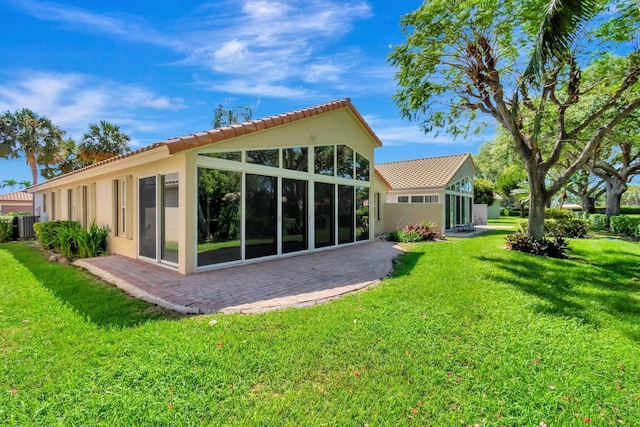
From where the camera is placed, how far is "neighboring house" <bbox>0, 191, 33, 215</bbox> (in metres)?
38.0

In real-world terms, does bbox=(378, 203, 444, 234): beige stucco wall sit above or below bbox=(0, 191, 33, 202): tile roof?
→ below

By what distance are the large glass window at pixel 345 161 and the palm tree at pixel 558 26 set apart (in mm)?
7076

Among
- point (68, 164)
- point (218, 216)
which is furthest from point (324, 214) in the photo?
point (68, 164)

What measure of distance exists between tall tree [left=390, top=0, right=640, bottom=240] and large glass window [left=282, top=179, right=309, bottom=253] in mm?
5349

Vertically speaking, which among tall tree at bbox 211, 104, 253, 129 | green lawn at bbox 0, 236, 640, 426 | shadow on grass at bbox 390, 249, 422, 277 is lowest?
green lawn at bbox 0, 236, 640, 426

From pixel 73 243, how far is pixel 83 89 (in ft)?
31.2

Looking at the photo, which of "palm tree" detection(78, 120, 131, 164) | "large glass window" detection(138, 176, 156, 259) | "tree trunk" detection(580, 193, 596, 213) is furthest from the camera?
"tree trunk" detection(580, 193, 596, 213)

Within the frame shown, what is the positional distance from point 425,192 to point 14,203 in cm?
4951

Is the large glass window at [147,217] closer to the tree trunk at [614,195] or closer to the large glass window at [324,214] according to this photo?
the large glass window at [324,214]

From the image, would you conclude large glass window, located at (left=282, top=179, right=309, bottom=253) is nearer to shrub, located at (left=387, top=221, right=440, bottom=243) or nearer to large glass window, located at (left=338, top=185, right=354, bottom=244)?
large glass window, located at (left=338, top=185, right=354, bottom=244)

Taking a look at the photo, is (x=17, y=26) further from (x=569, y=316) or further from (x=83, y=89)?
(x=569, y=316)

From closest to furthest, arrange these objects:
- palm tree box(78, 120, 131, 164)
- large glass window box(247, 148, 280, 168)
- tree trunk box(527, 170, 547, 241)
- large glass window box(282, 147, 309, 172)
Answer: large glass window box(247, 148, 280, 168) → large glass window box(282, 147, 309, 172) → tree trunk box(527, 170, 547, 241) → palm tree box(78, 120, 131, 164)

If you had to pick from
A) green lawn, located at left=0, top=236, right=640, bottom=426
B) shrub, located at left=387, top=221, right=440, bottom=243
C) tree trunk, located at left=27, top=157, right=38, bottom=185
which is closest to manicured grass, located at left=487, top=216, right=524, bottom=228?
shrub, located at left=387, top=221, right=440, bottom=243

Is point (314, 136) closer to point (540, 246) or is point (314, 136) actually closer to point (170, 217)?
point (170, 217)
